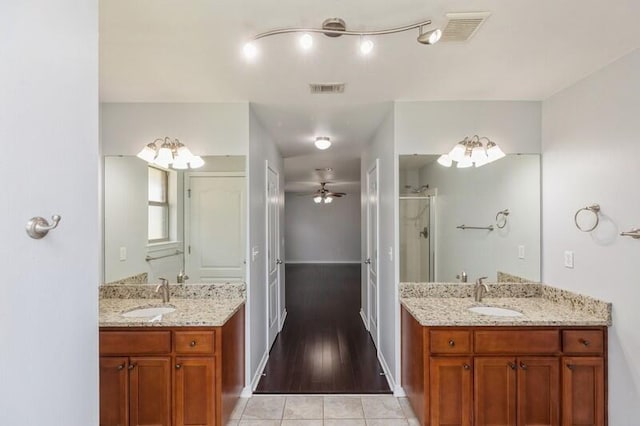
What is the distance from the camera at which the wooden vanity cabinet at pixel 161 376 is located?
2225mm

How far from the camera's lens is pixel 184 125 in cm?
295

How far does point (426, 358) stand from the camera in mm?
2266

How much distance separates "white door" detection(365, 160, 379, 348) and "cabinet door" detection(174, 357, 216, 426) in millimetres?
2081

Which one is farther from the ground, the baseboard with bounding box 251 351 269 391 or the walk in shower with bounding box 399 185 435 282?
the walk in shower with bounding box 399 185 435 282

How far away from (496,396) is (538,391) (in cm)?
28

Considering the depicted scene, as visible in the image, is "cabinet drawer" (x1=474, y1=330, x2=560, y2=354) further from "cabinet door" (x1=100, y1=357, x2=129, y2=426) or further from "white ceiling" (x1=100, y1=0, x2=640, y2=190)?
"cabinet door" (x1=100, y1=357, x2=129, y2=426)

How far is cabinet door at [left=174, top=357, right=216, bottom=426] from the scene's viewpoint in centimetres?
223

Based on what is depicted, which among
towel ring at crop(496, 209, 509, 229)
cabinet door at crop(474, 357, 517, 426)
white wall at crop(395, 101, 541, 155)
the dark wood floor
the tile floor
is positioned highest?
white wall at crop(395, 101, 541, 155)

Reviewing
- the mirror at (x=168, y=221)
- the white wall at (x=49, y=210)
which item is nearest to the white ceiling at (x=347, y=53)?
the mirror at (x=168, y=221)

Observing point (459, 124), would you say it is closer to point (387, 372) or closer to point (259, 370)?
point (387, 372)

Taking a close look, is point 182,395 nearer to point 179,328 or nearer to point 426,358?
point 179,328

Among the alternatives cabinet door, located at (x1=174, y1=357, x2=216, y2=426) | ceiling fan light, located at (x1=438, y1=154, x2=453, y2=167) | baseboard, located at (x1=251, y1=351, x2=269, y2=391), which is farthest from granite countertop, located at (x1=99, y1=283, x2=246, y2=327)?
ceiling fan light, located at (x1=438, y1=154, x2=453, y2=167)

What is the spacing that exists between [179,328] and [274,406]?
107 cm

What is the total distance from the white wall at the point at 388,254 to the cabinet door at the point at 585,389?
1.16m
